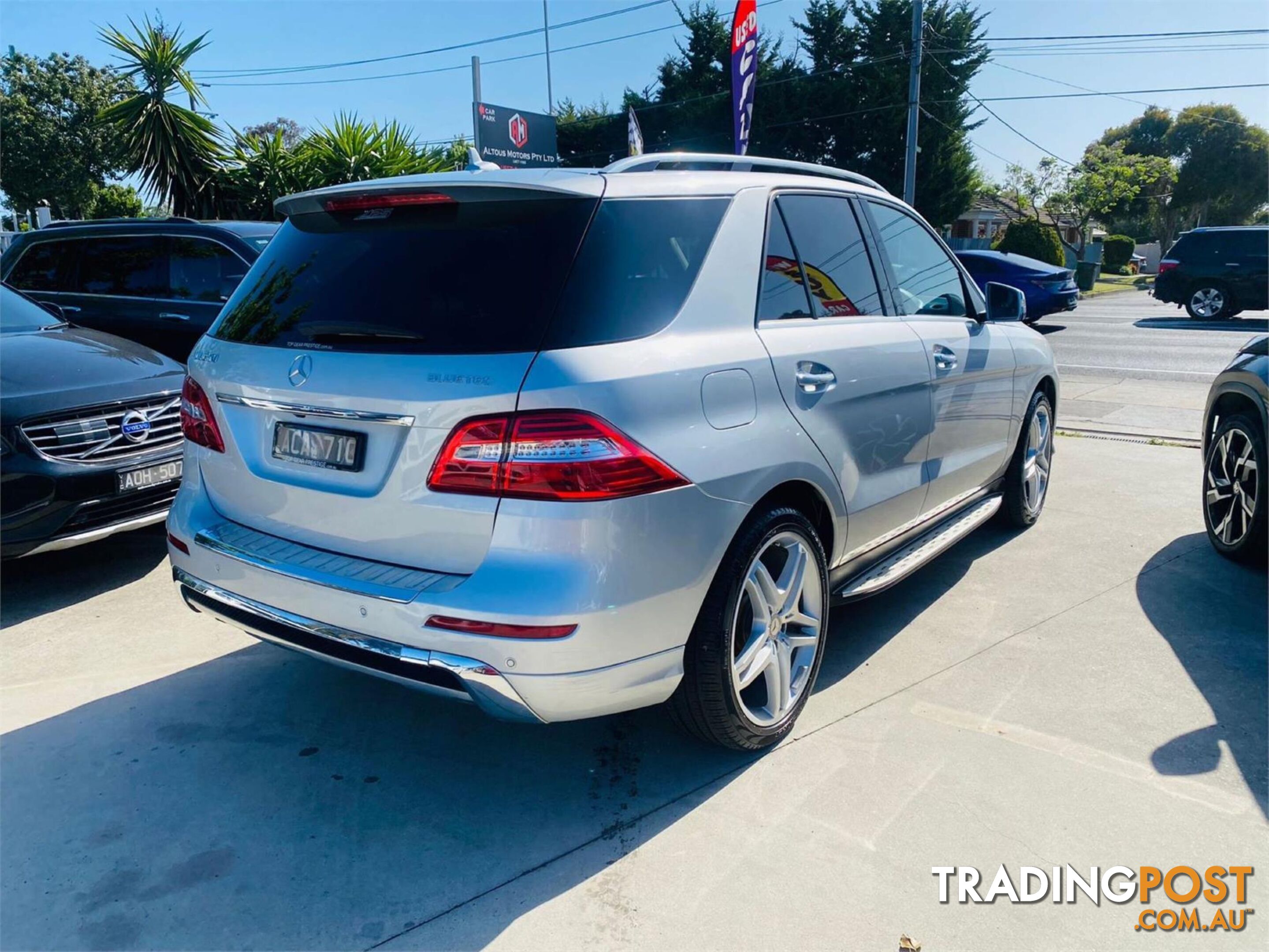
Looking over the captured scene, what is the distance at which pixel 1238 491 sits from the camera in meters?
4.48

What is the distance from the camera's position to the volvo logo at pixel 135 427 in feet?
14.8

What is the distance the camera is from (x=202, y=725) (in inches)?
126

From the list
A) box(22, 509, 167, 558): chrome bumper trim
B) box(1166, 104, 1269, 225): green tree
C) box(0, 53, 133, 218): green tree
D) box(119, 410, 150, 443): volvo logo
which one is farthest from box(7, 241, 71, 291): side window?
box(1166, 104, 1269, 225): green tree

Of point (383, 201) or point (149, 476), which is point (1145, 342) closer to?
point (149, 476)

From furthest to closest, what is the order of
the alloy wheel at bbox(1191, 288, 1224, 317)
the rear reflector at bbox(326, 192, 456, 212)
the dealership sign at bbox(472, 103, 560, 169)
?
the dealership sign at bbox(472, 103, 560, 169) < the alloy wheel at bbox(1191, 288, 1224, 317) < the rear reflector at bbox(326, 192, 456, 212)

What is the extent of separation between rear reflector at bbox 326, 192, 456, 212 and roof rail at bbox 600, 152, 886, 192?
49cm

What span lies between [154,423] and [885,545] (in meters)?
3.56

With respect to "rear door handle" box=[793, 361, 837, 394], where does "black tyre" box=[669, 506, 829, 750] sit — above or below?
below

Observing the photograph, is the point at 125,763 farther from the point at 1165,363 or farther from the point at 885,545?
the point at 1165,363

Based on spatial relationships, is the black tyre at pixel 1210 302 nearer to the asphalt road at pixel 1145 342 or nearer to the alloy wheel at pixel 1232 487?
the asphalt road at pixel 1145 342

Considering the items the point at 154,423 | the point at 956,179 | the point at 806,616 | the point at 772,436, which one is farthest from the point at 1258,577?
the point at 956,179

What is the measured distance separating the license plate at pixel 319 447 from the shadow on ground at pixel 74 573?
7.71ft

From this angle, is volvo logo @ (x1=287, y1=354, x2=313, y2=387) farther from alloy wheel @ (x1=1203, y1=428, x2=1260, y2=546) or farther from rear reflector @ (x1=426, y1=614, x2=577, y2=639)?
alloy wheel @ (x1=1203, y1=428, x2=1260, y2=546)

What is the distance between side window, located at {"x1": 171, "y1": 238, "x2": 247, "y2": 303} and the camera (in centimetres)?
660
